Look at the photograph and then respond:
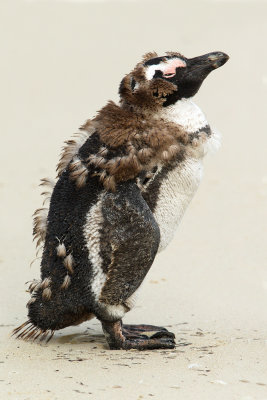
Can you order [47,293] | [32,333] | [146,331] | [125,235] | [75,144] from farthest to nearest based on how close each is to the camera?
[146,331] < [32,333] < [75,144] < [47,293] < [125,235]

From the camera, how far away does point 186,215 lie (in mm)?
7418

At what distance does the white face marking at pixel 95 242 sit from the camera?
392 centimetres

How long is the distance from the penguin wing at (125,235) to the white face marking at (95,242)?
25 mm

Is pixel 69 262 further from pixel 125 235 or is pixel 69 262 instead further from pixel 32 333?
pixel 32 333

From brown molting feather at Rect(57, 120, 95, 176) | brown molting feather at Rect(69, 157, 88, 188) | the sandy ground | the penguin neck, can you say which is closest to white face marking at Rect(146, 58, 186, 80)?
the penguin neck

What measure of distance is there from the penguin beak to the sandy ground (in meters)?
1.43

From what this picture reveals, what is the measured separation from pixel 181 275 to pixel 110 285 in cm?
198

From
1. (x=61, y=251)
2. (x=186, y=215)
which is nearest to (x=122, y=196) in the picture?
(x=61, y=251)

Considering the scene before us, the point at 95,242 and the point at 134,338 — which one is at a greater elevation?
the point at 95,242

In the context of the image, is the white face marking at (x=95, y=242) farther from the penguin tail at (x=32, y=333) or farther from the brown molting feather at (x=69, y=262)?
the penguin tail at (x=32, y=333)

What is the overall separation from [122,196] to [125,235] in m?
0.19

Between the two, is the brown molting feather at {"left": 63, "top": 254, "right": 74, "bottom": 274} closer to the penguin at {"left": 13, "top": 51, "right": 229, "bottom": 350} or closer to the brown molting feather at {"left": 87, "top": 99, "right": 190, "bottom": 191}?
the penguin at {"left": 13, "top": 51, "right": 229, "bottom": 350}

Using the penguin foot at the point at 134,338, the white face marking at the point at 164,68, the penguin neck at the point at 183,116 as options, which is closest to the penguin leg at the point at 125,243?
the penguin foot at the point at 134,338

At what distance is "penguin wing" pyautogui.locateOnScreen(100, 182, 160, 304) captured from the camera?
390 centimetres
